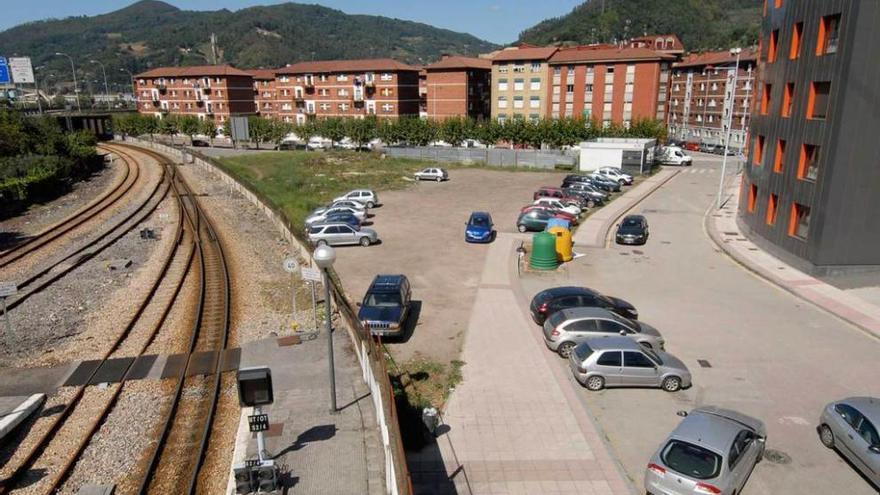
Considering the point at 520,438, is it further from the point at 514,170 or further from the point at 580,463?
the point at 514,170

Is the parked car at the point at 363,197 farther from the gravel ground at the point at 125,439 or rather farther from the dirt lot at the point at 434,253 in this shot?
the gravel ground at the point at 125,439

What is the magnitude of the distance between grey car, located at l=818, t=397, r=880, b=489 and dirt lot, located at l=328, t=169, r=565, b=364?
9149 millimetres

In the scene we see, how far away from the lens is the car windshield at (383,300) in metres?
18.2

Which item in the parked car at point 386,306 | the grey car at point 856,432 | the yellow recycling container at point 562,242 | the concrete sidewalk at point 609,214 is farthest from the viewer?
the concrete sidewalk at point 609,214

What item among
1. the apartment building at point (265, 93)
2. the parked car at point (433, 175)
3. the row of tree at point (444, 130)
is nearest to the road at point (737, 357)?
the parked car at point (433, 175)

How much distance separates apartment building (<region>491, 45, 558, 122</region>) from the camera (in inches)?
3093

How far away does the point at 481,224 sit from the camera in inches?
1180

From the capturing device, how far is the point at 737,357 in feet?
56.3

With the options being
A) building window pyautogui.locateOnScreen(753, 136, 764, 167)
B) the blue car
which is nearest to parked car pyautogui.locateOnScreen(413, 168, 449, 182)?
the blue car

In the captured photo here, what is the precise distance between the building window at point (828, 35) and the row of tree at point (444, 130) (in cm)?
4165

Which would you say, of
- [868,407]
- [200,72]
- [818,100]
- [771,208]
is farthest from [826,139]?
[200,72]

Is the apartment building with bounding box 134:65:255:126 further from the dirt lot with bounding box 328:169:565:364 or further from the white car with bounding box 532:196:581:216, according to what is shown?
the white car with bounding box 532:196:581:216

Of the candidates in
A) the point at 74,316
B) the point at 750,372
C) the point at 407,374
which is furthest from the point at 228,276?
the point at 750,372

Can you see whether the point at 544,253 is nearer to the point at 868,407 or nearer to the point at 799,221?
the point at 799,221
